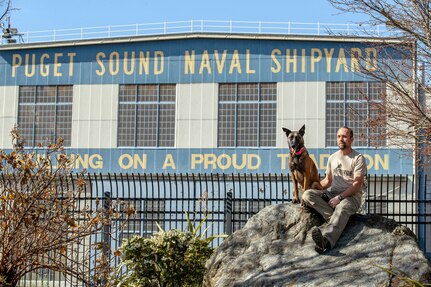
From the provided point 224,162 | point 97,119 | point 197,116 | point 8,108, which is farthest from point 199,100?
point 8,108

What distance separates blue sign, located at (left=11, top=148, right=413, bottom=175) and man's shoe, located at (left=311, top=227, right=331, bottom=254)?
19097mm

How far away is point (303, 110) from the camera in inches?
1228

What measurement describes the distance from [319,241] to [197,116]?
20.8 meters

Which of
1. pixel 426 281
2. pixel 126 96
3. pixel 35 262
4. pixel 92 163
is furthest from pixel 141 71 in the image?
pixel 426 281

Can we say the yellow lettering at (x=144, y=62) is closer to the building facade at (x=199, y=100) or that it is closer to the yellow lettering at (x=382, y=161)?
the building facade at (x=199, y=100)

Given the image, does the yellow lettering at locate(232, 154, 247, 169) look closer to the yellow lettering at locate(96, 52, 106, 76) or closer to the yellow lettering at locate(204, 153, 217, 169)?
the yellow lettering at locate(204, 153, 217, 169)

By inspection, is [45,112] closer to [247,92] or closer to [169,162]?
[169,162]

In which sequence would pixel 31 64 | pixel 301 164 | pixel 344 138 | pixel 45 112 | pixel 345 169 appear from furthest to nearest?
pixel 31 64
pixel 45 112
pixel 301 164
pixel 345 169
pixel 344 138

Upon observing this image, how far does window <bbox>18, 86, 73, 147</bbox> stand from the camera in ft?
109

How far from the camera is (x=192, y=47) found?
3216cm

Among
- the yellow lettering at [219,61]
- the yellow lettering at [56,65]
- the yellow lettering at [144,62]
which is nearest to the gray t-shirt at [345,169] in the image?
the yellow lettering at [219,61]

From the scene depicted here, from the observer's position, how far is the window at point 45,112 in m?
33.3

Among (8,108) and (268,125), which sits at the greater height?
(8,108)

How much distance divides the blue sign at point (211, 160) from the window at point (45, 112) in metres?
1.40
